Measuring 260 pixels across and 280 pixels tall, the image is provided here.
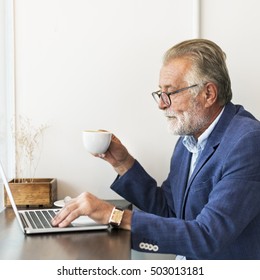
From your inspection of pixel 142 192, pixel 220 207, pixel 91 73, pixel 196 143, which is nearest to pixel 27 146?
pixel 91 73

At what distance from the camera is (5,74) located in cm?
141

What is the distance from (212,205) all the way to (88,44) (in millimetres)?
720

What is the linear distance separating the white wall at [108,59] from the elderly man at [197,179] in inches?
6.8

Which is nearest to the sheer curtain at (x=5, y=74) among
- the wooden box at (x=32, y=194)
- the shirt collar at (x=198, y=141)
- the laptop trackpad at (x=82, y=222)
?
the wooden box at (x=32, y=194)

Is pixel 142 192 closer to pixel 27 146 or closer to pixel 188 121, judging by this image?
pixel 188 121

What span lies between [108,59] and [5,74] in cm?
34

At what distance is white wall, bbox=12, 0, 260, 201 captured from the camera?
1402mm

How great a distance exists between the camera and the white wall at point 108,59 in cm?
140

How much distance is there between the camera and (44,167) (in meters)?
1.44

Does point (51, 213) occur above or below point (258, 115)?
below

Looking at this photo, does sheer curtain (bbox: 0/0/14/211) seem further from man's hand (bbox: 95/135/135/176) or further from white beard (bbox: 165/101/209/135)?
white beard (bbox: 165/101/209/135)

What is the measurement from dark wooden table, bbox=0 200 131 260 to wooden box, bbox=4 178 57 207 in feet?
0.91
